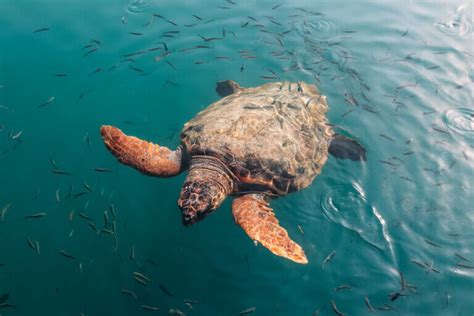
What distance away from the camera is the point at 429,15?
32.2ft

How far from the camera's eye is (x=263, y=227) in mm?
4535

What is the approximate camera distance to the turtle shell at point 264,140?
5.02 m

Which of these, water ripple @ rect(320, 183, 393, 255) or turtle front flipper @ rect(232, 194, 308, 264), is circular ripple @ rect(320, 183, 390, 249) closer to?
water ripple @ rect(320, 183, 393, 255)

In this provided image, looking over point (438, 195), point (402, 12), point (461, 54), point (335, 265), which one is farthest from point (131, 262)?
Result: point (402, 12)

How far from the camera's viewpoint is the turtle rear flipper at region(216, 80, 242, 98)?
725 cm

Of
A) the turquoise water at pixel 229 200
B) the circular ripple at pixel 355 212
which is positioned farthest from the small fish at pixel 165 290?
the circular ripple at pixel 355 212

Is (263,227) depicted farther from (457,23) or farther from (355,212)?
(457,23)

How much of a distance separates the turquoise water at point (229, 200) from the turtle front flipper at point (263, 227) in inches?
25.6

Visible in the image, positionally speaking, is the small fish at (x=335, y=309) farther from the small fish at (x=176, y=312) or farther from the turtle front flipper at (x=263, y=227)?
the small fish at (x=176, y=312)

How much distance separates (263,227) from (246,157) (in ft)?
3.73

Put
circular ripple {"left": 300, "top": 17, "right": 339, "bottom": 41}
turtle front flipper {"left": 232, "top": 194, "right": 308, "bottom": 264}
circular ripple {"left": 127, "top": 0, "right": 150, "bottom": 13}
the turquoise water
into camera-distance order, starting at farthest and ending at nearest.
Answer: circular ripple {"left": 127, "top": 0, "right": 150, "bottom": 13} → circular ripple {"left": 300, "top": 17, "right": 339, "bottom": 41} → the turquoise water → turtle front flipper {"left": 232, "top": 194, "right": 308, "bottom": 264}

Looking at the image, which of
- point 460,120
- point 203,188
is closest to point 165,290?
point 203,188

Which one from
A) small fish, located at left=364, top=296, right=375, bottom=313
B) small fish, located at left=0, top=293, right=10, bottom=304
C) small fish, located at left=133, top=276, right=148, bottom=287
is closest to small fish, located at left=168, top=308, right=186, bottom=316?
small fish, located at left=133, top=276, right=148, bottom=287

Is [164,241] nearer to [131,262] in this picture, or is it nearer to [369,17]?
[131,262]
